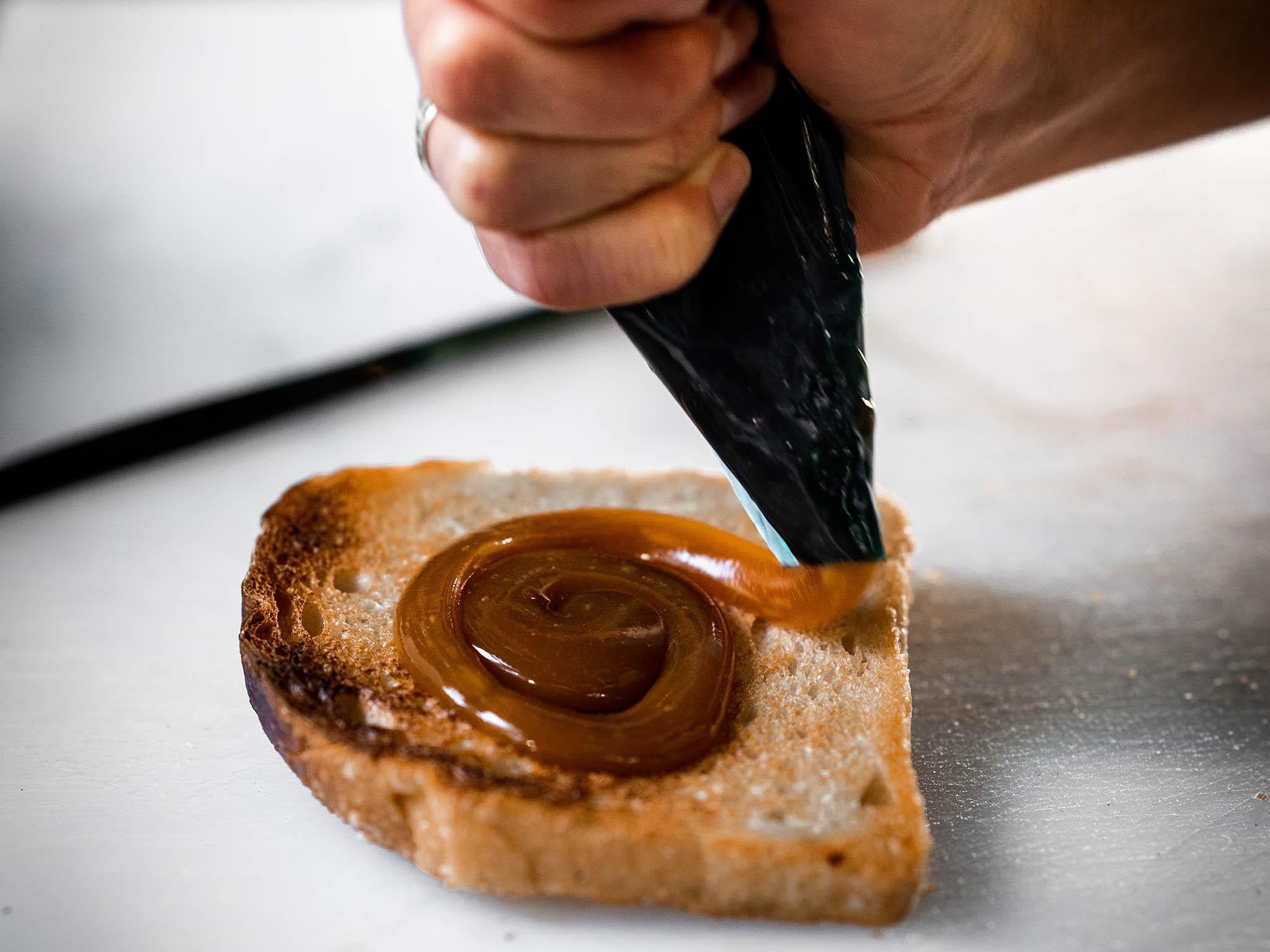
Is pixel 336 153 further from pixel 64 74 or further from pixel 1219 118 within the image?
pixel 1219 118

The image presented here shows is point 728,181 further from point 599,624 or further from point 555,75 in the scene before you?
point 599,624

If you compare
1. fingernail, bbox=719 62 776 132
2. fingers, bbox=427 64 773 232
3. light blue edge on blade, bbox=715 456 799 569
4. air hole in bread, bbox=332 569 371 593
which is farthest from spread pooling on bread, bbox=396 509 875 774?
fingernail, bbox=719 62 776 132

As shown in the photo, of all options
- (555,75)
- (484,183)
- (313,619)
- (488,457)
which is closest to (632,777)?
(313,619)

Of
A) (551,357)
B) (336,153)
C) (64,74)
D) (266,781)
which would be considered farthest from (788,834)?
(64,74)

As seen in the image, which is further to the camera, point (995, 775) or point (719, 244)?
point (995, 775)

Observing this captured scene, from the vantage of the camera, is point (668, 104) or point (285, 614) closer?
point (668, 104)

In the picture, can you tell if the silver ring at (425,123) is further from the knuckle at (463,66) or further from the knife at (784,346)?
the knife at (784,346)

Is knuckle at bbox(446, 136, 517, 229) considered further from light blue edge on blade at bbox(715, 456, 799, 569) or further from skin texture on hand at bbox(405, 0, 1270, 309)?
light blue edge on blade at bbox(715, 456, 799, 569)
